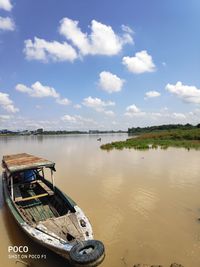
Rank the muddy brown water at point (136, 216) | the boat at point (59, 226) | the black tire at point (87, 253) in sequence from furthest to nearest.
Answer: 1. the muddy brown water at point (136, 216)
2. the boat at point (59, 226)
3. the black tire at point (87, 253)

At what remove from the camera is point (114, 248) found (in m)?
6.73

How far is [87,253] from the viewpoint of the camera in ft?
16.8

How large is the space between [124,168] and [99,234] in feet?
35.9

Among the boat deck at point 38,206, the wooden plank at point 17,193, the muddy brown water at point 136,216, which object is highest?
the wooden plank at point 17,193

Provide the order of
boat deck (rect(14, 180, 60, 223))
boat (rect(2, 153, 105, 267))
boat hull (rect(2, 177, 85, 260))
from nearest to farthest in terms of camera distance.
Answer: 1. boat (rect(2, 153, 105, 267))
2. boat hull (rect(2, 177, 85, 260))
3. boat deck (rect(14, 180, 60, 223))

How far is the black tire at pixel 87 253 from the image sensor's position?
4.93 meters

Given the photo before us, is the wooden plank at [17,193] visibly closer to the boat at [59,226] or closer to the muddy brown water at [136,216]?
the boat at [59,226]

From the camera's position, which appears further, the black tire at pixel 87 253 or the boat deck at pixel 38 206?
the boat deck at pixel 38 206

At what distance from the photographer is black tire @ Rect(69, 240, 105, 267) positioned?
4934 millimetres

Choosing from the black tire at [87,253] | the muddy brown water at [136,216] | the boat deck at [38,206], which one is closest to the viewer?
the black tire at [87,253]

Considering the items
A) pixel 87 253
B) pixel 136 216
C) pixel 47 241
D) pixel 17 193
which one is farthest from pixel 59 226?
pixel 17 193

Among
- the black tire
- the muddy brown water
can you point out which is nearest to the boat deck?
the muddy brown water

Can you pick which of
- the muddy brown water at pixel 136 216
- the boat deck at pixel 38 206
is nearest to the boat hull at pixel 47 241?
the muddy brown water at pixel 136 216

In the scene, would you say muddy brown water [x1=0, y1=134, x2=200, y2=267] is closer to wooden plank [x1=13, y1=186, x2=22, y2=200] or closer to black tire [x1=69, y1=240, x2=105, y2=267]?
wooden plank [x1=13, y1=186, x2=22, y2=200]
